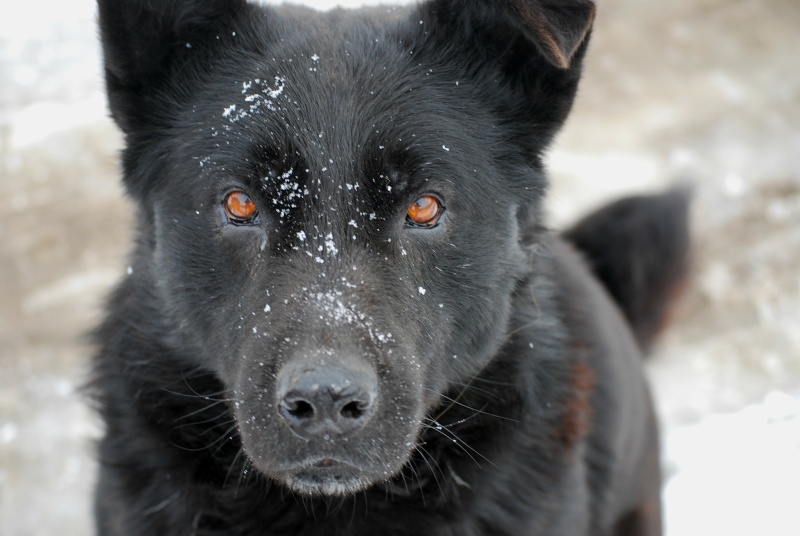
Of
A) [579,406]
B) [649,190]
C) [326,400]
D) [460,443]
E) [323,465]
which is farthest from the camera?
[649,190]

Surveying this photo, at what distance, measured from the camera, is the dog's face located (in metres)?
2.31

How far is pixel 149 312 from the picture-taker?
2945mm

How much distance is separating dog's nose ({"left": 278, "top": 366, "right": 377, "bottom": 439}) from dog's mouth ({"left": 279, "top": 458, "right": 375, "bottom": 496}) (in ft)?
0.53

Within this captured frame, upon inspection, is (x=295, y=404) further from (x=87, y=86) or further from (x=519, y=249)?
(x=87, y=86)

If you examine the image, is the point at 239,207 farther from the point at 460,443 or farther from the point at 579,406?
the point at 579,406

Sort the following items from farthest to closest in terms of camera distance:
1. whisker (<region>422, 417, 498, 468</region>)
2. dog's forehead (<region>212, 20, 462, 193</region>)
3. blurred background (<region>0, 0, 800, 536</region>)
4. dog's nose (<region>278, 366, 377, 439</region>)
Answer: blurred background (<region>0, 0, 800, 536</region>) < whisker (<region>422, 417, 498, 468</region>) < dog's forehead (<region>212, 20, 462, 193</region>) < dog's nose (<region>278, 366, 377, 439</region>)

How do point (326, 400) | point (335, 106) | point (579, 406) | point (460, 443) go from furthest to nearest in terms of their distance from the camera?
point (579, 406)
point (460, 443)
point (335, 106)
point (326, 400)

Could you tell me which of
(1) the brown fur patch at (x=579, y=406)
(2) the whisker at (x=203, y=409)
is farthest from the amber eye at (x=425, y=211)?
(1) the brown fur patch at (x=579, y=406)

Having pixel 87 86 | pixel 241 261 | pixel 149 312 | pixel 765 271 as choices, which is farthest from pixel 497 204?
pixel 87 86

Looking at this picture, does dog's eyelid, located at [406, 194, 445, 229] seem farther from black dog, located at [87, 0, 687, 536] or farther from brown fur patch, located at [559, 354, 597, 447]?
brown fur patch, located at [559, 354, 597, 447]

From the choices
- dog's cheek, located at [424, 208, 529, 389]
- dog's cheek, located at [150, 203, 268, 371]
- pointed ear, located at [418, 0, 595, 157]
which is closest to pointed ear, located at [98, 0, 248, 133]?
dog's cheek, located at [150, 203, 268, 371]

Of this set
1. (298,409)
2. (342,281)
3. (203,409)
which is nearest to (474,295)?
(342,281)

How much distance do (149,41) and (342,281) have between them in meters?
1.02

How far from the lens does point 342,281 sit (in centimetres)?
237
